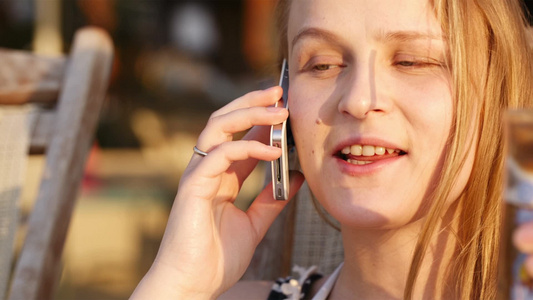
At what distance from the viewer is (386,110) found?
1.04 m

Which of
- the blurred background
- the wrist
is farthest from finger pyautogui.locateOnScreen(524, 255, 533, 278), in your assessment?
the blurred background

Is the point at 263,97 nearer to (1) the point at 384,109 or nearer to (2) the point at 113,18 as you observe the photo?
(1) the point at 384,109

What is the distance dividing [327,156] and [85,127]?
0.81 meters

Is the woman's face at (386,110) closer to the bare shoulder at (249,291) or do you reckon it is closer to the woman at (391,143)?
the woman at (391,143)

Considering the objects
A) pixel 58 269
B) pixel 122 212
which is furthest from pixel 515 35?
pixel 122 212

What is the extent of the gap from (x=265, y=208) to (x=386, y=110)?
1.48ft

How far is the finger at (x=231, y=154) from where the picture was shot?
118 cm

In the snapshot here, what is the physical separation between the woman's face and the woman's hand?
165mm

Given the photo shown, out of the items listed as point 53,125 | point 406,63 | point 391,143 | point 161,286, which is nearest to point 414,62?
point 406,63

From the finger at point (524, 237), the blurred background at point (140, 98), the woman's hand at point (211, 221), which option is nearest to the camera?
the finger at point (524, 237)

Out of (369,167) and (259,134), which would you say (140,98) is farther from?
(369,167)

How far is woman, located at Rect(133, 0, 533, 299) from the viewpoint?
1.04 meters

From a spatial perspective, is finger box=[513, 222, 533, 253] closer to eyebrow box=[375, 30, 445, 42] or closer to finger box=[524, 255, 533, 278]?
finger box=[524, 255, 533, 278]

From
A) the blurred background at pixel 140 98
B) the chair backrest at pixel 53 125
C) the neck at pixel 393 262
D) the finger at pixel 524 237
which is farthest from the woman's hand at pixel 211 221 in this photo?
the blurred background at pixel 140 98
